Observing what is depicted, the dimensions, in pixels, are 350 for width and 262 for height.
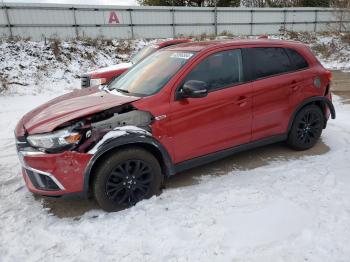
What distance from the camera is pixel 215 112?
4.04 meters

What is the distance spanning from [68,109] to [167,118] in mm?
1098

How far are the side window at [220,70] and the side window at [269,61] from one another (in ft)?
0.83

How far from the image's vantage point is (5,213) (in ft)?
12.5

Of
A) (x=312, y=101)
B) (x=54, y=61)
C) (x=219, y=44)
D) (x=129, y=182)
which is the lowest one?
(x=129, y=182)

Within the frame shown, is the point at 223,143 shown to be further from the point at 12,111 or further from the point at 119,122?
the point at 12,111

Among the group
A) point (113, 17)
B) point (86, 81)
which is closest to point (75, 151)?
point (86, 81)

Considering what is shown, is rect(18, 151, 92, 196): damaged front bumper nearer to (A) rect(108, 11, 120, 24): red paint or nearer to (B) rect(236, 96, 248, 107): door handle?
(B) rect(236, 96, 248, 107): door handle

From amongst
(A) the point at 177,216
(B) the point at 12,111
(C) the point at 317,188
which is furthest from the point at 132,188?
(B) the point at 12,111

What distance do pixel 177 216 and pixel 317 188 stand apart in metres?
1.70

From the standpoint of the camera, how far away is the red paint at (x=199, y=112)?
3.44 metres

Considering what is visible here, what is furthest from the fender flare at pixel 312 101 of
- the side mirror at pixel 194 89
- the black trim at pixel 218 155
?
the side mirror at pixel 194 89

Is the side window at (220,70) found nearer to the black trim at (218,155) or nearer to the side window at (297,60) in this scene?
the black trim at (218,155)

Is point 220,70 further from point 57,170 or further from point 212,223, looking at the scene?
point 57,170

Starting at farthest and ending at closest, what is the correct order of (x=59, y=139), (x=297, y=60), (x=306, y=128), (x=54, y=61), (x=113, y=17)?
1. (x=113, y=17)
2. (x=54, y=61)
3. (x=306, y=128)
4. (x=297, y=60)
5. (x=59, y=139)
